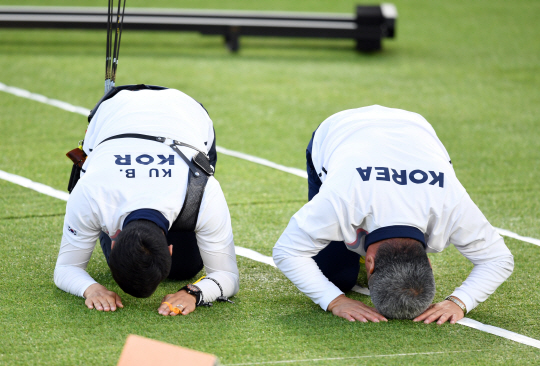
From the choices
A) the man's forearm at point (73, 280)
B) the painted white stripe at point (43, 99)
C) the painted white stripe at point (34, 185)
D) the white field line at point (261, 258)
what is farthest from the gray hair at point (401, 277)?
the painted white stripe at point (43, 99)

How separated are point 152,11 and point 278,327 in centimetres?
542

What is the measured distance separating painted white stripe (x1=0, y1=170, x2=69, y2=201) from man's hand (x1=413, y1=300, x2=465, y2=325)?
2103 millimetres

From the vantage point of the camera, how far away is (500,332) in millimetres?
2443

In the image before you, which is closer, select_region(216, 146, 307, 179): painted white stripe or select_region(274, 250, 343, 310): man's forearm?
select_region(274, 250, 343, 310): man's forearm

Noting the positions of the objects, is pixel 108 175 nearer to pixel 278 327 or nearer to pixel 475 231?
pixel 278 327

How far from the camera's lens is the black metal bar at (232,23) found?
6820 millimetres

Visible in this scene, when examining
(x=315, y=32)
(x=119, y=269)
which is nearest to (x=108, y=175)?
(x=119, y=269)

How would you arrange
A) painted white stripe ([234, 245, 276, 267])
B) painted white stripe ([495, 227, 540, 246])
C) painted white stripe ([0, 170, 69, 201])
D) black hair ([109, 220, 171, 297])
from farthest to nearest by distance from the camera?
painted white stripe ([0, 170, 69, 201]) < painted white stripe ([495, 227, 540, 246]) < painted white stripe ([234, 245, 276, 267]) < black hair ([109, 220, 171, 297])

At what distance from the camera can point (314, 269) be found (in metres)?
2.45

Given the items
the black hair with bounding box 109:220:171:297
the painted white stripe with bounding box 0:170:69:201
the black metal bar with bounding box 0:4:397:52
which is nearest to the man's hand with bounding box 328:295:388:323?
the black hair with bounding box 109:220:171:297

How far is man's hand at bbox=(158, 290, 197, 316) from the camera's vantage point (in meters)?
2.49

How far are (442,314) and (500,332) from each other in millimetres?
227

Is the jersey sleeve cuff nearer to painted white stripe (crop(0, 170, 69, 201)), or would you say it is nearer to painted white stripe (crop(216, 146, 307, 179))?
painted white stripe (crop(216, 146, 307, 179))

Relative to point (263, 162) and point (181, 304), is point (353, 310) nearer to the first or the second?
point (181, 304)
